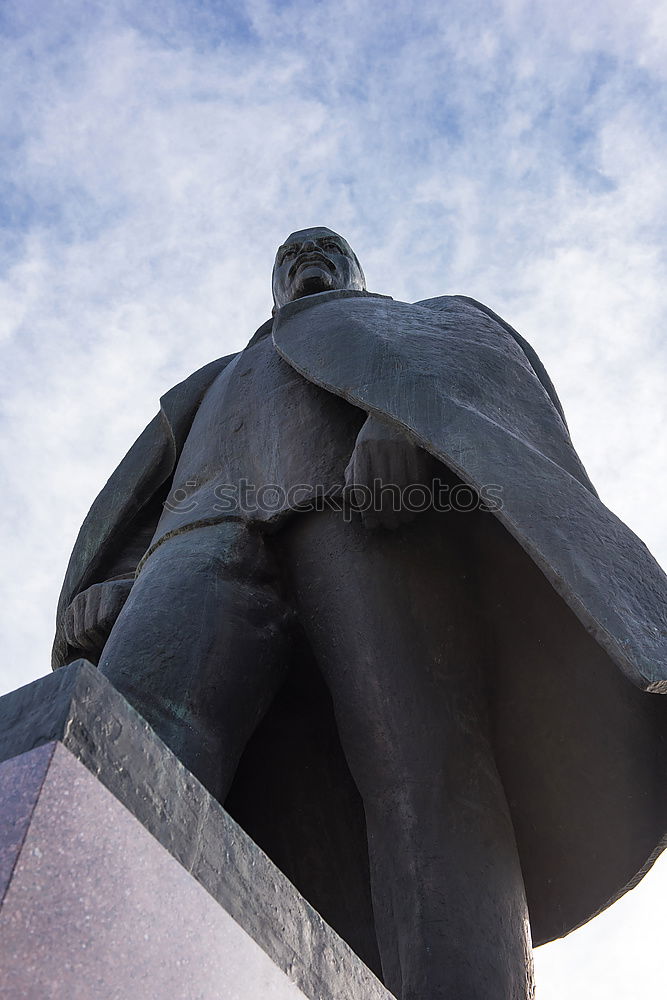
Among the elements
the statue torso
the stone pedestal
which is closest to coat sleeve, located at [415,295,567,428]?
the statue torso

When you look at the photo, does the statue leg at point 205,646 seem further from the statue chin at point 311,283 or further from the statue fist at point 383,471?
the statue chin at point 311,283

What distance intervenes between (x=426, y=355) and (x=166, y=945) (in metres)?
2.28

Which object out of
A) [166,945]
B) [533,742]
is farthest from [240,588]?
[166,945]

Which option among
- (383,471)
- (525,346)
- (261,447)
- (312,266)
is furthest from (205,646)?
(312,266)

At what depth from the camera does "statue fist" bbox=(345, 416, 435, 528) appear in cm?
→ 329

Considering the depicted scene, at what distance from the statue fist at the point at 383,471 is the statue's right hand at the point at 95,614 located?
92 cm

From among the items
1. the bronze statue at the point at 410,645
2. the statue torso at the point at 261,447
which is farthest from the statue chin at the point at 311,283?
the bronze statue at the point at 410,645

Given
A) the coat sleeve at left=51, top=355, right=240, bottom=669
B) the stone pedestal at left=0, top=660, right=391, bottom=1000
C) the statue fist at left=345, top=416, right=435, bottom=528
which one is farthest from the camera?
the coat sleeve at left=51, top=355, right=240, bottom=669

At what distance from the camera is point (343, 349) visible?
3.61 metres

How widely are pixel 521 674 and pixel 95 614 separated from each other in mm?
1373

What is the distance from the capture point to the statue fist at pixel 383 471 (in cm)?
329

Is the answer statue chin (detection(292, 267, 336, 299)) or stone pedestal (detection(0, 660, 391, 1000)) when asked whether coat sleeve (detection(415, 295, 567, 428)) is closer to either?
statue chin (detection(292, 267, 336, 299))

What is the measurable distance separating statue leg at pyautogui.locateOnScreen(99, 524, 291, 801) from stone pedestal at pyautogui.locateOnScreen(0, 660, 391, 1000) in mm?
1013

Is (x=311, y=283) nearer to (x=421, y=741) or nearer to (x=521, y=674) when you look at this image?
(x=521, y=674)
